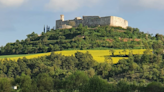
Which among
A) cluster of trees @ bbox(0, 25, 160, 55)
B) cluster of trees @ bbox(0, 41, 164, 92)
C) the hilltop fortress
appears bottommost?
cluster of trees @ bbox(0, 41, 164, 92)

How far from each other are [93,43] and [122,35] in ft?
29.4

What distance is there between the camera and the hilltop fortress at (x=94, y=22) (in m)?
90.4

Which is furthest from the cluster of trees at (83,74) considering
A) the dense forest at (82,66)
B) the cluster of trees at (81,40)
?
the cluster of trees at (81,40)

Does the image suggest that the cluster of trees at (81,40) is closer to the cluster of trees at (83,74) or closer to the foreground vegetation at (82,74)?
the cluster of trees at (83,74)

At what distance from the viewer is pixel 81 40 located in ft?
263

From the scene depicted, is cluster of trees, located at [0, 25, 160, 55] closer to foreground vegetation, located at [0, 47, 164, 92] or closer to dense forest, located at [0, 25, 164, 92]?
dense forest, located at [0, 25, 164, 92]

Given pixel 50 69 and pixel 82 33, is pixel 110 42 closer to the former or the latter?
pixel 82 33

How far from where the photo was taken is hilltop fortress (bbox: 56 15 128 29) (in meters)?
90.4

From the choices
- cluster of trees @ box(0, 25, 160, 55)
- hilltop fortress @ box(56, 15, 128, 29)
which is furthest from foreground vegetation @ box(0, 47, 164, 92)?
hilltop fortress @ box(56, 15, 128, 29)

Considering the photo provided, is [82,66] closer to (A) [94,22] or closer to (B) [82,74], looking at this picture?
(B) [82,74]

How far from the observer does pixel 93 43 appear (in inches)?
3056

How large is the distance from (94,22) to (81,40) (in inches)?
503

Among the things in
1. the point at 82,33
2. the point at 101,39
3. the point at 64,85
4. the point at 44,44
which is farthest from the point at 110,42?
the point at 64,85

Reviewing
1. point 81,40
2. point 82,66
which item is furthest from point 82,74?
point 81,40
